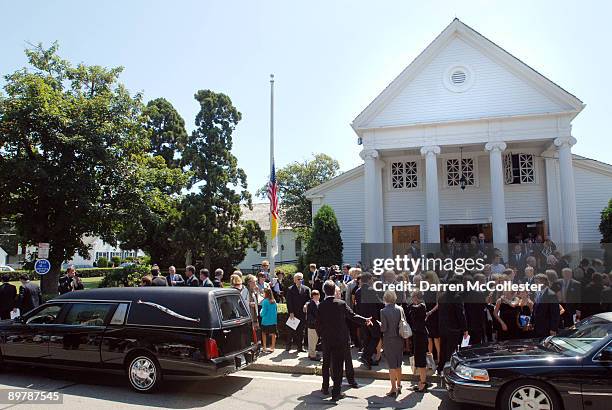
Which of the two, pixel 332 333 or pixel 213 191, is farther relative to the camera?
pixel 213 191

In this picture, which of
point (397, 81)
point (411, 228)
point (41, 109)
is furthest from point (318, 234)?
point (41, 109)

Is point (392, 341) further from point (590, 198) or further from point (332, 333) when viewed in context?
point (590, 198)

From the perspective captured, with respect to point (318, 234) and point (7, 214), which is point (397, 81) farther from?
point (7, 214)

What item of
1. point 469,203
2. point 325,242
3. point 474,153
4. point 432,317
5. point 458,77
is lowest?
point 432,317

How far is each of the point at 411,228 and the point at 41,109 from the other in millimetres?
16044

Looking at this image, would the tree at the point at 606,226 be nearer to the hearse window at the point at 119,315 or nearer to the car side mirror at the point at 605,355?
the car side mirror at the point at 605,355

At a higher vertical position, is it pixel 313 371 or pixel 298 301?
pixel 298 301

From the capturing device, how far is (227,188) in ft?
89.2

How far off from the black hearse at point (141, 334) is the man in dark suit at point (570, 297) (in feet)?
19.2

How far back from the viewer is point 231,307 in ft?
25.7

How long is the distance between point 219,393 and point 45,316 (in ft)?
11.5

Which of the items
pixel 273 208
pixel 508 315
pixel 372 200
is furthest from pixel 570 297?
pixel 273 208

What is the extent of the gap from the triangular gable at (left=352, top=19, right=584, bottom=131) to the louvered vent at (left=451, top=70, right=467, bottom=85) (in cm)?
34

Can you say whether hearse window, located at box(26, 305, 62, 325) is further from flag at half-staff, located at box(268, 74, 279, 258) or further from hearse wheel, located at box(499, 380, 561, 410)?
flag at half-staff, located at box(268, 74, 279, 258)
